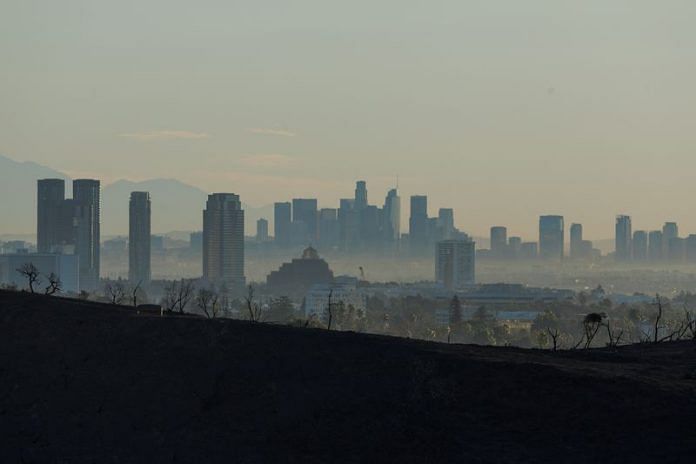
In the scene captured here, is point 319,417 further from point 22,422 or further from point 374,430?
point 22,422

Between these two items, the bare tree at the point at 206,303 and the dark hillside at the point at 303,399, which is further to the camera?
the bare tree at the point at 206,303

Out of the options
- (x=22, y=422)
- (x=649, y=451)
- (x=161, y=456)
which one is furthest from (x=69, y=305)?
(x=649, y=451)

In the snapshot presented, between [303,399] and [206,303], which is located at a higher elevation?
[206,303]

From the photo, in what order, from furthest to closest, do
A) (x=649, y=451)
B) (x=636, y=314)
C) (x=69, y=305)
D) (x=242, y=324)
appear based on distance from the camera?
(x=636, y=314)
(x=69, y=305)
(x=242, y=324)
(x=649, y=451)

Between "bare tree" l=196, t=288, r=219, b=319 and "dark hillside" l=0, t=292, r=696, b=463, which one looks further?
"bare tree" l=196, t=288, r=219, b=319

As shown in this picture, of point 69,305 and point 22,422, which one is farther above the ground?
point 69,305

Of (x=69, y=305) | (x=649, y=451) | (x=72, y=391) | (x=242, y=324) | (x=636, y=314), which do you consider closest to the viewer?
(x=649, y=451)

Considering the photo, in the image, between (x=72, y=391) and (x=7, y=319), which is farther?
(x=7, y=319)

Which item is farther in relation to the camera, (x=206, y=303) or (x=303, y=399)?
(x=206, y=303)
